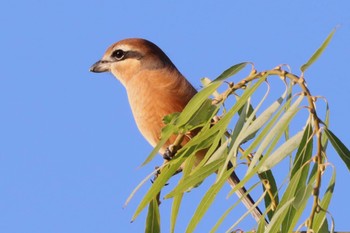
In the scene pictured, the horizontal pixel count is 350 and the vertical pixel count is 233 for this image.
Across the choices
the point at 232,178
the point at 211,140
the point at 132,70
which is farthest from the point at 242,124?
the point at 132,70

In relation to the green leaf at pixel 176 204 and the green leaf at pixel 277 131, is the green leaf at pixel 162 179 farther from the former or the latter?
the green leaf at pixel 277 131

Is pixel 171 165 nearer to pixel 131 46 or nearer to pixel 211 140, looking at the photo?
pixel 211 140

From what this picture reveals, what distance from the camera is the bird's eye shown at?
6876 millimetres

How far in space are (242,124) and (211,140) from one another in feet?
0.58

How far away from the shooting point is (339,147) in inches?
121

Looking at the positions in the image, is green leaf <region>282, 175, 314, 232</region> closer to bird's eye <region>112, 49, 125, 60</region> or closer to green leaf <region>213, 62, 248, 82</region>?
green leaf <region>213, 62, 248, 82</region>

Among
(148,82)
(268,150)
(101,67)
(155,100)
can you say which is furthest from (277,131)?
(101,67)

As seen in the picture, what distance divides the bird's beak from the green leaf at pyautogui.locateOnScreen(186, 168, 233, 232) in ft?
12.4

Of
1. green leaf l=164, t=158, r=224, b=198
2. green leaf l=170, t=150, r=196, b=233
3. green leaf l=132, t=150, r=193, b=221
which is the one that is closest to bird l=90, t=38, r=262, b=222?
green leaf l=170, t=150, r=196, b=233

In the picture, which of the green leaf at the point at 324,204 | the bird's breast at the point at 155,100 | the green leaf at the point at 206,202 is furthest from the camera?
the bird's breast at the point at 155,100

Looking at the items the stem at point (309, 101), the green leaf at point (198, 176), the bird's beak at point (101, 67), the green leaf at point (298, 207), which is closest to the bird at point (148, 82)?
the bird's beak at point (101, 67)

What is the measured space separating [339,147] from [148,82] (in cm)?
344

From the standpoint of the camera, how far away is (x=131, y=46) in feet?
22.5

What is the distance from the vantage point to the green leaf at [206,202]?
10.8 feet
